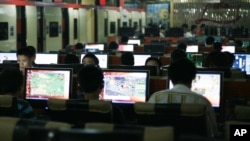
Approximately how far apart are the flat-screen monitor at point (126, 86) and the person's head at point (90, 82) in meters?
1.12

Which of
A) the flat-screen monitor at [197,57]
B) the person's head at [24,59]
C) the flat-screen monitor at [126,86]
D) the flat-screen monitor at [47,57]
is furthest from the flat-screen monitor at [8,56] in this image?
the flat-screen monitor at [126,86]

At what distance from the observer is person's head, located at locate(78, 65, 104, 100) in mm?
3975

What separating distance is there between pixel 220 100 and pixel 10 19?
28.6 ft

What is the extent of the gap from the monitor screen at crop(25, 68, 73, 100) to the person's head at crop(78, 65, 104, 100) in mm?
1185

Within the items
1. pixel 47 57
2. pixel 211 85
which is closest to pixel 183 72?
pixel 211 85

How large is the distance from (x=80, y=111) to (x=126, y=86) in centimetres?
168

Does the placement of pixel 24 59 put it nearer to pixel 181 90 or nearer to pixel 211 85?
pixel 211 85

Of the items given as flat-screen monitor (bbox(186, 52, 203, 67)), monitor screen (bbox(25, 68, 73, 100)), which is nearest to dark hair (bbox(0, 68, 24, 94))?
monitor screen (bbox(25, 68, 73, 100))

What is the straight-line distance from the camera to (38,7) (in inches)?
580

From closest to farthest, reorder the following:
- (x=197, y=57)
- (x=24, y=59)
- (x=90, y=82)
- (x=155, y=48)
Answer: (x=90, y=82) < (x=24, y=59) < (x=197, y=57) < (x=155, y=48)

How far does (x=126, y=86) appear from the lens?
5.16 metres

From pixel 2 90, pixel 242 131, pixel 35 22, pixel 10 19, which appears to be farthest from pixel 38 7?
pixel 242 131

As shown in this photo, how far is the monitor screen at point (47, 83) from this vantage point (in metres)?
5.24

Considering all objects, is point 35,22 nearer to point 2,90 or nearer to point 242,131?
point 2,90
